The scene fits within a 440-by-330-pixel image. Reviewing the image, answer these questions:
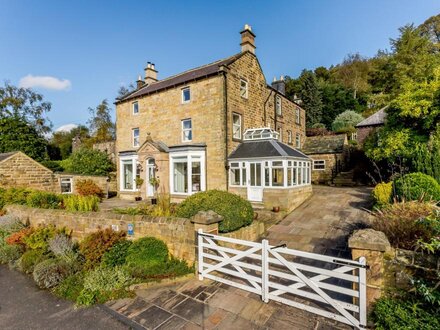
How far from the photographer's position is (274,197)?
485 inches

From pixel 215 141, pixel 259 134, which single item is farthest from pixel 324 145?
pixel 215 141

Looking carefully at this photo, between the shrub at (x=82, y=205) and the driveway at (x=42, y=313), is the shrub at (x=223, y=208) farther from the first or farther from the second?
the shrub at (x=82, y=205)

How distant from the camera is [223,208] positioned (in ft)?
23.8

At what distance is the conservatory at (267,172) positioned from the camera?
12.4 metres

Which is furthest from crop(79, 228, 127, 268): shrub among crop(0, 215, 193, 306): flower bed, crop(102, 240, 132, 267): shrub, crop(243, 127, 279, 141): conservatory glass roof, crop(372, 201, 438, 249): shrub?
crop(243, 127, 279, 141): conservatory glass roof

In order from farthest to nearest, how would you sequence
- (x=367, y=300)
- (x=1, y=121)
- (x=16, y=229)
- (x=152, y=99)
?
1. (x=1, y=121)
2. (x=152, y=99)
3. (x=16, y=229)
4. (x=367, y=300)

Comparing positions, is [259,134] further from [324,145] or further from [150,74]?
[150,74]

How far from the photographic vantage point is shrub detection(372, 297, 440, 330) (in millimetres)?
3238

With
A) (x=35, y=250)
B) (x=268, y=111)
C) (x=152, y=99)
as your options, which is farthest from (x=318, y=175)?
(x=35, y=250)

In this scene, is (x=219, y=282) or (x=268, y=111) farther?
(x=268, y=111)

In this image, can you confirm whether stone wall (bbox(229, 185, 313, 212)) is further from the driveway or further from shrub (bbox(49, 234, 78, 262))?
the driveway

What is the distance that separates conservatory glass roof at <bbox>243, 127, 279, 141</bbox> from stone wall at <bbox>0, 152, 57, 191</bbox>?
47.6 feet

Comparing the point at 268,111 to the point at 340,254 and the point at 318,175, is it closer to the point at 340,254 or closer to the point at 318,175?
the point at 318,175

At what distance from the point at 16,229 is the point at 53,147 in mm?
32509
